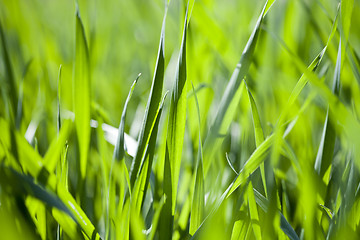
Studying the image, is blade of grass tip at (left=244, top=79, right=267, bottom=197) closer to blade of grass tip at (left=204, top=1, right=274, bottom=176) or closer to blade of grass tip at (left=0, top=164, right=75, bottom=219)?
blade of grass tip at (left=204, top=1, right=274, bottom=176)

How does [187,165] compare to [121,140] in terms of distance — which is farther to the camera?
[187,165]

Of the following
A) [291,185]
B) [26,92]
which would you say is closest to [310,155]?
[291,185]

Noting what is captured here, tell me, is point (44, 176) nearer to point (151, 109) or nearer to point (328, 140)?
point (151, 109)

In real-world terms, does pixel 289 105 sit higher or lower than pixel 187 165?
higher

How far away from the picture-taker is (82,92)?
327 mm

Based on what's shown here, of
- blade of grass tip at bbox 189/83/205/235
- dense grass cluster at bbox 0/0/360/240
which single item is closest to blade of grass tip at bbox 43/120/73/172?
dense grass cluster at bbox 0/0/360/240

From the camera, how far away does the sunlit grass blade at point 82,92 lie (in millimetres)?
325

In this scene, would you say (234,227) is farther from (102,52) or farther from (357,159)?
(102,52)

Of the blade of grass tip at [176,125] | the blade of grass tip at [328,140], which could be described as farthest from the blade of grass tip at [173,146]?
the blade of grass tip at [328,140]

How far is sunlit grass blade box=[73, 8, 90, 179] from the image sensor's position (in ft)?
1.07

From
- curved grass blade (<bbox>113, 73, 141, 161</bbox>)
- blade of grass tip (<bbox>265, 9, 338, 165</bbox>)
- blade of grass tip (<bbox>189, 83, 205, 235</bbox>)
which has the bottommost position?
blade of grass tip (<bbox>189, 83, 205, 235</bbox>)

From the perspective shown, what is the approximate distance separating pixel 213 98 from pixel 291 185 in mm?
151

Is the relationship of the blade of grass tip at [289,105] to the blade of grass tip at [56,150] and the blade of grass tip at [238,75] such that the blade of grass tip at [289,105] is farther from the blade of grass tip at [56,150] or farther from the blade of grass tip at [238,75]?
the blade of grass tip at [56,150]

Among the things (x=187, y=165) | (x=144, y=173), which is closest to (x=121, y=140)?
(x=144, y=173)
